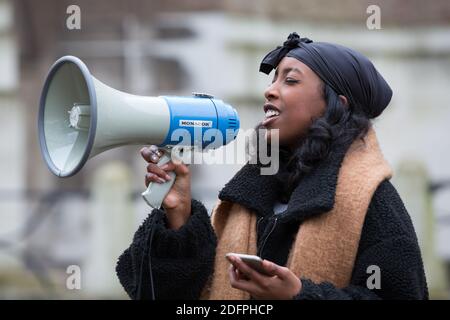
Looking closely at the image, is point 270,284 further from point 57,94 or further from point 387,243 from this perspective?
point 57,94

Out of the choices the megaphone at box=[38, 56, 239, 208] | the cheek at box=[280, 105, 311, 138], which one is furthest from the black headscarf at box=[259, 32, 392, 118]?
the megaphone at box=[38, 56, 239, 208]

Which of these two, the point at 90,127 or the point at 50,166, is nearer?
the point at 90,127

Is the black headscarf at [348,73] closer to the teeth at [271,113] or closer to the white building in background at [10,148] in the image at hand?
Result: the teeth at [271,113]

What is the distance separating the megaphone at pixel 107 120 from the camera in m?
2.40

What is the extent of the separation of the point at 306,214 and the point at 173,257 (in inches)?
14.3

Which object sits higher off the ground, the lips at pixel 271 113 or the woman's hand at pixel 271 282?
the lips at pixel 271 113

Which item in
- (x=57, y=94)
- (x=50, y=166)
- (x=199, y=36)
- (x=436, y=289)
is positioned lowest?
(x=436, y=289)

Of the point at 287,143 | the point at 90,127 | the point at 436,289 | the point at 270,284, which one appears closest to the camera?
the point at 270,284

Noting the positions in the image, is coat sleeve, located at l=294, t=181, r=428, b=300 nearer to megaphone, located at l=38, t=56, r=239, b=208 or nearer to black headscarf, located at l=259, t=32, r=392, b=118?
black headscarf, located at l=259, t=32, r=392, b=118

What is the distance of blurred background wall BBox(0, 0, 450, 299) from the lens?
7.12 m

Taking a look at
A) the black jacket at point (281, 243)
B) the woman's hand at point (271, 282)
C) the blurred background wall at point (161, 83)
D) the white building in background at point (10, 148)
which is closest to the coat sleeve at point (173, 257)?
the black jacket at point (281, 243)
